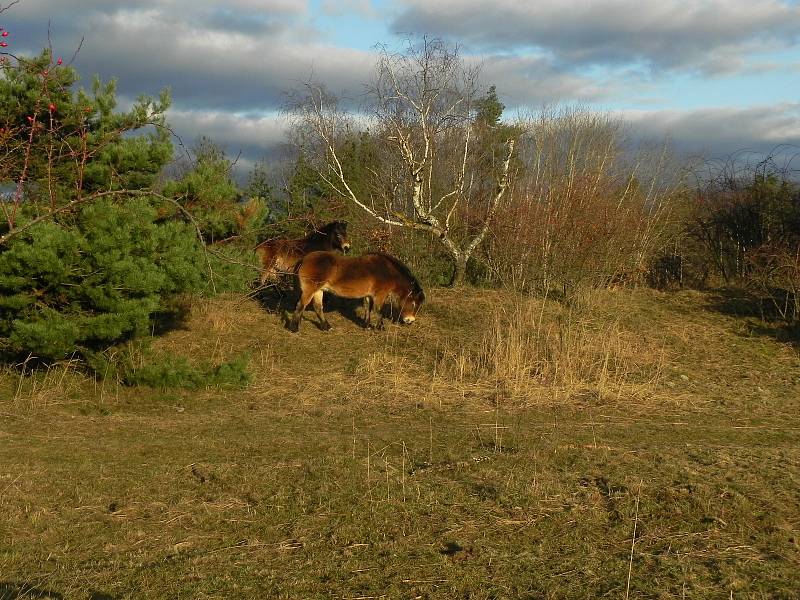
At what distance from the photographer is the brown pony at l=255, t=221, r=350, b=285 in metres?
15.9

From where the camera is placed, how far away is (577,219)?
16.2m

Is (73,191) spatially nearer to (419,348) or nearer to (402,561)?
(419,348)

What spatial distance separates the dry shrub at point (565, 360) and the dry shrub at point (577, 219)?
2.27 metres

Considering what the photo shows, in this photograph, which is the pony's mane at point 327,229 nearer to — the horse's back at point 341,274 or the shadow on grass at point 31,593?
the horse's back at point 341,274

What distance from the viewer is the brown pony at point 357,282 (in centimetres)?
1469

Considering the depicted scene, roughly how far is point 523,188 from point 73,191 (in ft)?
36.6

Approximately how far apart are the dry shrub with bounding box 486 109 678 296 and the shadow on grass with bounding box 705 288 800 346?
189 centimetres

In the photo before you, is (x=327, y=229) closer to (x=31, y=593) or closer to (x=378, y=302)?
(x=378, y=302)

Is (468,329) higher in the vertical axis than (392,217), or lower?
lower

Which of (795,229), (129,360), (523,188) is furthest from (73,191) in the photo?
(795,229)

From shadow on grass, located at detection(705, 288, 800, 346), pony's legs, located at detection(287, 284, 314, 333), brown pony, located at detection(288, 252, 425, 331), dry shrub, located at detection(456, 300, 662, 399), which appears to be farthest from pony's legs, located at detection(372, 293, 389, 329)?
shadow on grass, located at detection(705, 288, 800, 346)

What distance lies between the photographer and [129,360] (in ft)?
36.2

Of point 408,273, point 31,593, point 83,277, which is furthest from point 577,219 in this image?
point 31,593

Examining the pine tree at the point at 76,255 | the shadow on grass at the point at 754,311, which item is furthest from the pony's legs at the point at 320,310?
the shadow on grass at the point at 754,311
